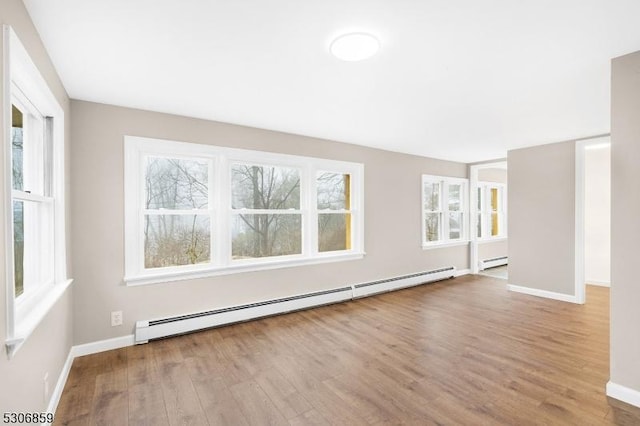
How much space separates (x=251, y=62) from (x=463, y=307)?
4068 mm

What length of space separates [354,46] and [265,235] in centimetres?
263

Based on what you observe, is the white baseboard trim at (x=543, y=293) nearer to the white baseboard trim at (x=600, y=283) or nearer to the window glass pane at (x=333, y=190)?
the white baseboard trim at (x=600, y=283)

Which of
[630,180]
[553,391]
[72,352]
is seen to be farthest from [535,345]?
[72,352]

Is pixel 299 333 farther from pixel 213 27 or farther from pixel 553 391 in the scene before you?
pixel 213 27

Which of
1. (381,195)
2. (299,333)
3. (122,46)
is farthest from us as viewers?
(381,195)

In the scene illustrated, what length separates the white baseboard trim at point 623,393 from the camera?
6.63 ft

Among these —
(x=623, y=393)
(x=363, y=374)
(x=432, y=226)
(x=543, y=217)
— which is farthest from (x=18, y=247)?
(x=543, y=217)

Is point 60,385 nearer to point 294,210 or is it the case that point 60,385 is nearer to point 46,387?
point 46,387

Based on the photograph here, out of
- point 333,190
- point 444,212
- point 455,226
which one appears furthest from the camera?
point 455,226

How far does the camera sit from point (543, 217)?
4609 millimetres

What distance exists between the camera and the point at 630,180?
2.03 m

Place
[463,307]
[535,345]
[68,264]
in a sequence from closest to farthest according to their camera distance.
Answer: [68,264] < [535,345] < [463,307]

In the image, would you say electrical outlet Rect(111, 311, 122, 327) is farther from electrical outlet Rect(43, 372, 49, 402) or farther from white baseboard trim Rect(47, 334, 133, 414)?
electrical outlet Rect(43, 372, 49, 402)

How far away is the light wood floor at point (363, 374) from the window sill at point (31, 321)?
2.52 ft
